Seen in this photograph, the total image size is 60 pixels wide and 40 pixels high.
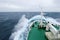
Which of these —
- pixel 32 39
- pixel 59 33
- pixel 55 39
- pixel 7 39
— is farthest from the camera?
pixel 7 39

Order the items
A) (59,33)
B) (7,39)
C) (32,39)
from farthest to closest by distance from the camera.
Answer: (7,39), (32,39), (59,33)

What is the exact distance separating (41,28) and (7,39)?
487 centimetres

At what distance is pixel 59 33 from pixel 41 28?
440 centimetres

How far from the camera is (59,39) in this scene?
7547 millimetres

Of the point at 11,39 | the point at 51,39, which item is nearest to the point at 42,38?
the point at 51,39

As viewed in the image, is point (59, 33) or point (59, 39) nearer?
point (59, 39)

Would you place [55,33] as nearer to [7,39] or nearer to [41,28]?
[41,28]

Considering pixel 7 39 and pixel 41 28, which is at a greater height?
pixel 41 28

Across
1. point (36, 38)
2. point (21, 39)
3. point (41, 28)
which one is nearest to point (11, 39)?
point (21, 39)

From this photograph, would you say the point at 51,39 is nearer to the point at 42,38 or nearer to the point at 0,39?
the point at 42,38

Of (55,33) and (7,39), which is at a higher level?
(55,33)

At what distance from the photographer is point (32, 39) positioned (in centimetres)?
922

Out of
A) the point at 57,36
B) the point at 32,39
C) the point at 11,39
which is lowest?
the point at 11,39

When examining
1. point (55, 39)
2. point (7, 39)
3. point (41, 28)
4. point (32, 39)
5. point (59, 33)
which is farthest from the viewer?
point (7, 39)
